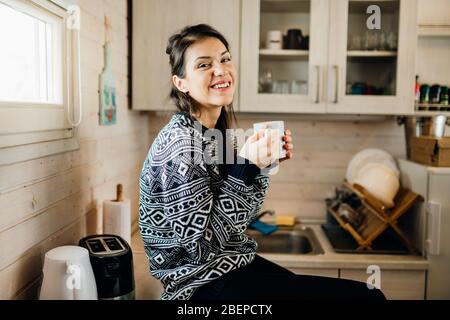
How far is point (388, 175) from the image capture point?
170cm

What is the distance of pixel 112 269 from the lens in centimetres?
102

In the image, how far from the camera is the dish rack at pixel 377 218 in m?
1.59

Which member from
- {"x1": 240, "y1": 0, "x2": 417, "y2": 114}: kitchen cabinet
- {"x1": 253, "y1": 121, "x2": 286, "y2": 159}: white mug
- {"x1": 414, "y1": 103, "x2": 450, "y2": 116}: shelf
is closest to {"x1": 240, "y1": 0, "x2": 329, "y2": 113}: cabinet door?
{"x1": 240, "y1": 0, "x2": 417, "y2": 114}: kitchen cabinet

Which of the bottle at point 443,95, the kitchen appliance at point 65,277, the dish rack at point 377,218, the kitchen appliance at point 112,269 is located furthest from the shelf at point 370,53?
the kitchen appliance at point 65,277

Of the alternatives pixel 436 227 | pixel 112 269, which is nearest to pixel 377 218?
pixel 436 227

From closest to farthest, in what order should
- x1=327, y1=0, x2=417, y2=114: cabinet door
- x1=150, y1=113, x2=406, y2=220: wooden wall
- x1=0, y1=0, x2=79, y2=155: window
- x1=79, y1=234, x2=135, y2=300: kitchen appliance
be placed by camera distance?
x1=0, y1=0, x2=79, y2=155: window → x1=79, y1=234, x2=135, y2=300: kitchen appliance → x1=327, y1=0, x2=417, y2=114: cabinet door → x1=150, y1=113, x2=406, y2=220: wooden wall

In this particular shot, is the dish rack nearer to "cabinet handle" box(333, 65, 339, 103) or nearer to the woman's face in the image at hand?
"cabinet handle" box(333, 65, 339, 103)

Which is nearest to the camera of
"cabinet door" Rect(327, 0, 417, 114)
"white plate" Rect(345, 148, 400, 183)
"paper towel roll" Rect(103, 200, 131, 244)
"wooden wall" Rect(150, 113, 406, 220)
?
"paper towel roll" Rect(103, 200, 131, 244)

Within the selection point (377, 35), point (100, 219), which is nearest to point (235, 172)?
point (100, 219)

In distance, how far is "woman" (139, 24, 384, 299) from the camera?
910 millimetres

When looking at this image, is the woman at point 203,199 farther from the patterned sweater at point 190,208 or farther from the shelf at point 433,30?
the shelf at point 433,30

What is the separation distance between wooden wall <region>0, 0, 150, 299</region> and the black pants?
35 cm

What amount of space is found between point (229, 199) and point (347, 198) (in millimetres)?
1021

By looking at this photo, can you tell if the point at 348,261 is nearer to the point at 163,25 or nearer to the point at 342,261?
the point at 342,261
